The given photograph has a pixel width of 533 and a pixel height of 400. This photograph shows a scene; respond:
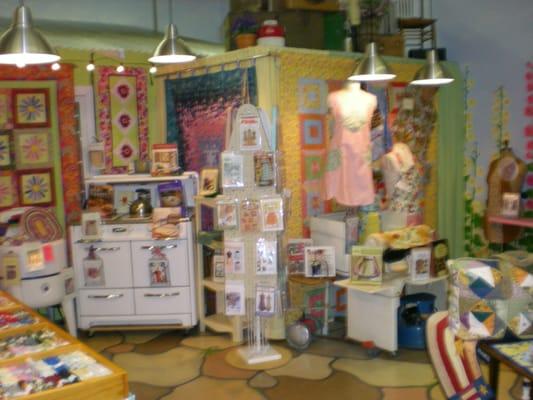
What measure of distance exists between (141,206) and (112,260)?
1.68 feet

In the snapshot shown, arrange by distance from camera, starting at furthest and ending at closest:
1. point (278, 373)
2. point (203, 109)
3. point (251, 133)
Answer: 1. point (203, 109)
2. point (251, 133)
3. point (278, 373)

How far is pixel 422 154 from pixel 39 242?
3345 mm

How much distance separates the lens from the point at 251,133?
4203 mm

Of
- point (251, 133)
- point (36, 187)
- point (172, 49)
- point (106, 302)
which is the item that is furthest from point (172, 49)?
point (106, 302)

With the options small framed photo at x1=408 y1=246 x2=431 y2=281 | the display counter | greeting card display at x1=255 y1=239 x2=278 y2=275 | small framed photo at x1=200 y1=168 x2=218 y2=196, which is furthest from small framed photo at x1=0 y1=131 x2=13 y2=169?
small framed photo at x1=408 y1=246 x2=431 y2=281

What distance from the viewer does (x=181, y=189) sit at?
507 centimetres

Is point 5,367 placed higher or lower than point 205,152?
lower

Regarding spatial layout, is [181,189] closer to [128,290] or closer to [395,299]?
[128,290]

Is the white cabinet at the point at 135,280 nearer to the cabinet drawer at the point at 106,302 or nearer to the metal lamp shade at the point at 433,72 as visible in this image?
the cabinet drawer at the point at 106,302

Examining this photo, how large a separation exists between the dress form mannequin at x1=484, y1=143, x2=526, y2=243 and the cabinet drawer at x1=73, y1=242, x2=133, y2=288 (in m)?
3.01

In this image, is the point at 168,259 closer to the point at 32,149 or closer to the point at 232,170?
the point at 232,170

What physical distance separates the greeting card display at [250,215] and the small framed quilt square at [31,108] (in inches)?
78.0

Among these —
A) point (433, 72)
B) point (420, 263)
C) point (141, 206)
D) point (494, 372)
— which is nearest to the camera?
point (494, 372)

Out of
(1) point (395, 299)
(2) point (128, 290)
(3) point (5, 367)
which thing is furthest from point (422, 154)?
(3) point (5, 367)
